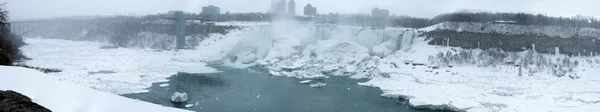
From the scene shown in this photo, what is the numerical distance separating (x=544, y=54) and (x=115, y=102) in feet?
106

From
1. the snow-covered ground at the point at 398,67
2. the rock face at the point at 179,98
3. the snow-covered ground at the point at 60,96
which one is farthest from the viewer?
the snow-covered ground at the point at 398,67

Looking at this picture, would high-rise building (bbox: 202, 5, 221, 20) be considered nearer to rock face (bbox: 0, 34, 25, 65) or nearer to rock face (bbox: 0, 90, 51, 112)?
rock face (bbox: 0, 34, 25, 65)

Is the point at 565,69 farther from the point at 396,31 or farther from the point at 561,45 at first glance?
the point at 396,31

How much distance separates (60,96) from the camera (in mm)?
9383

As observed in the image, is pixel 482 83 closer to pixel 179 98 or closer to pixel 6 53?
pixel 179 98

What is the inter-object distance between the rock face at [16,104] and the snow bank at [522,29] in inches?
1435

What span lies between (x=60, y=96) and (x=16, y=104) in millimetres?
1369

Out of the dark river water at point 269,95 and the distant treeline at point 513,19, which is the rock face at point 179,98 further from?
the distant treeline at point 513,19

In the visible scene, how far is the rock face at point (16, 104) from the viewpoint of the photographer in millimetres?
7748

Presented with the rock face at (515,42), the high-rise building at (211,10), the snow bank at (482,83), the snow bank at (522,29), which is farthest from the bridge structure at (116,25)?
the rock face at (515,42)

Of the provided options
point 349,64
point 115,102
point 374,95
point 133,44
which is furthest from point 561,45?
point 133,44

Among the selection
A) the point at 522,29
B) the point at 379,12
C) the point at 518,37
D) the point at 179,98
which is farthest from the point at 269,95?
the point at 379,12

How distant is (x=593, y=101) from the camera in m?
20.5

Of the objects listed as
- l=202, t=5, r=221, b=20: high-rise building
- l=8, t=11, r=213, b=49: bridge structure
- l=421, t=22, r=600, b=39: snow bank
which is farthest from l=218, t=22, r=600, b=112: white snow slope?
l=202, t=5, r=221, b=20: high-rise building
